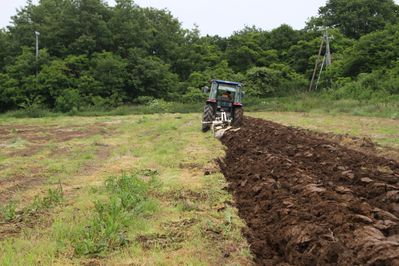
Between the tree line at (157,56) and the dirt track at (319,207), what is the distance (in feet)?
79.0

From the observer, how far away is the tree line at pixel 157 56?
37228 mm

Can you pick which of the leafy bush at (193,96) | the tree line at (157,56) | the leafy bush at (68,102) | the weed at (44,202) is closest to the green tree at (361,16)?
the tree line at (157,56)

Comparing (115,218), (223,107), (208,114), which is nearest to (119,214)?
(115,218)

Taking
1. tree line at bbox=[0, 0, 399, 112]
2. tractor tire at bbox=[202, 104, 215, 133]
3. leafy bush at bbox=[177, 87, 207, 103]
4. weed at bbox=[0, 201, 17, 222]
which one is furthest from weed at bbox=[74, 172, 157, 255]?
leafy bush at bbox=[177, 87, 207, 103]

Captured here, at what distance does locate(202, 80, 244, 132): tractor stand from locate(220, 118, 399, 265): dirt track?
5.90 m

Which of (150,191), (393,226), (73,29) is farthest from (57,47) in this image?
(393,226)

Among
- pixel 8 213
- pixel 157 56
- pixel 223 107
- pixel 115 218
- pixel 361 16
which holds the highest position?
pixel 361 16

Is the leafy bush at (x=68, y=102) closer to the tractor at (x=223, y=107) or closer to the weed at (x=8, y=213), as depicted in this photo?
the tractor at (x=223, y=107)

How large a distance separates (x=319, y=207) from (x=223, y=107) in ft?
36.7

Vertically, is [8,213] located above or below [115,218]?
below

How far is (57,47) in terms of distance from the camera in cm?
4491

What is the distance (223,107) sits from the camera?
1582 cm

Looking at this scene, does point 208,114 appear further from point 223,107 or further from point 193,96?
point 193,96

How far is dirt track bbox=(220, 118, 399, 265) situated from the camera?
363 cm
